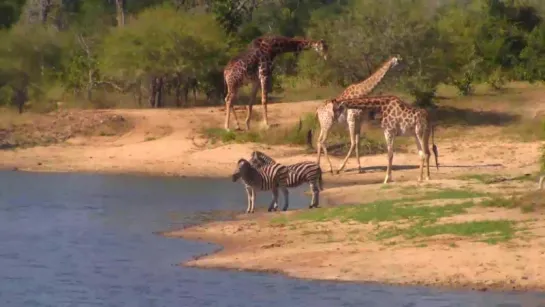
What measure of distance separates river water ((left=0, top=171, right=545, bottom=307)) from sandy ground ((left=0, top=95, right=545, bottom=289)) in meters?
0.42

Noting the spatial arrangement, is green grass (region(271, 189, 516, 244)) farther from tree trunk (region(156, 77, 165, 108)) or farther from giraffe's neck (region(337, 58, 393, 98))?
tree trunk (region(156, 77, 165, 108))

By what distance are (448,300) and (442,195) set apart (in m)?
6.56

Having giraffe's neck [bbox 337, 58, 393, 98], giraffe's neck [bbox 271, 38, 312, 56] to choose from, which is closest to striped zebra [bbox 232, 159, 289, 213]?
giraffe's neck [bbox 337, 58, 393, 98]

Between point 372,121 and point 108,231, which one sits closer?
point 108,231

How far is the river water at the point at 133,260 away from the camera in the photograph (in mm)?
13273

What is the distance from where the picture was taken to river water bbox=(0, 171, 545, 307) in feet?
43.5

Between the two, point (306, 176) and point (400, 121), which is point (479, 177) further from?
point (306, 176)

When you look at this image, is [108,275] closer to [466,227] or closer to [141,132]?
[466,227]

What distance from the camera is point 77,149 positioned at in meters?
30.6

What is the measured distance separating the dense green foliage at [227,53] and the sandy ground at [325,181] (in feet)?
5.84

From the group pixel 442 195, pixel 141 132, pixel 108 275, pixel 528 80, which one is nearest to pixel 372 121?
pixel 141 132

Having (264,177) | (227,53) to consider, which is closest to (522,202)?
(264,177)

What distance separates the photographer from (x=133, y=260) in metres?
16.0

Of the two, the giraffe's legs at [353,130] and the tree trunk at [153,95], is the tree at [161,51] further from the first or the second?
the giraffe's legs at [353,130]
